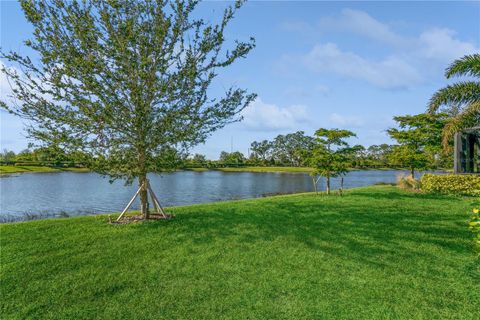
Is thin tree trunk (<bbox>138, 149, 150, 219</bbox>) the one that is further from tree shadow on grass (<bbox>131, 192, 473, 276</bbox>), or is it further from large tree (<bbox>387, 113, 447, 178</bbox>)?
large tree (<bbox>387, 113, 447, 178</bbox>)

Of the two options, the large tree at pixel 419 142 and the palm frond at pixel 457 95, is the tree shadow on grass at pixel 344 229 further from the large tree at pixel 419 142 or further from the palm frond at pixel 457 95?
the large tree at pixel 419 142

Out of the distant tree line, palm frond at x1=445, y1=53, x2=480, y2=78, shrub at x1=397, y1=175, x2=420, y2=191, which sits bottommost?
shrub at x1=397, y1=175, x2=420, y2=191

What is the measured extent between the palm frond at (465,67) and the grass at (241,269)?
25.2 feet

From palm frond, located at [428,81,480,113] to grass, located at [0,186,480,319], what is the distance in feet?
26.0

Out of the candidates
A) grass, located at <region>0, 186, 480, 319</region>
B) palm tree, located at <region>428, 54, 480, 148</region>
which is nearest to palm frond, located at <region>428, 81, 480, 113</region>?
palm tree, located at <region>428, 54, 480, 148</region>

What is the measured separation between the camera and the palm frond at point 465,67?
513 inches

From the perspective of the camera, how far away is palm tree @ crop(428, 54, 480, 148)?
1334cm

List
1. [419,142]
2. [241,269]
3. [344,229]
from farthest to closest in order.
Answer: [419,142] < [344,229] < [241,269]

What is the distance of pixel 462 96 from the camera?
14648mm

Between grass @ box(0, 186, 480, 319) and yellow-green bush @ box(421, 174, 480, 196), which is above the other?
yellow-green bush @ box(421, 174, 480, 196)

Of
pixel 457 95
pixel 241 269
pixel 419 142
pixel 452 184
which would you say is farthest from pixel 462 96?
pixel 241 269

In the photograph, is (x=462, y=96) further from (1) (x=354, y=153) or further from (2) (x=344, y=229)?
(2) (x=344, y=229)

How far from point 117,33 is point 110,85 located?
151cm

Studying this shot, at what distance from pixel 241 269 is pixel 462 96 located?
49.3 ft
